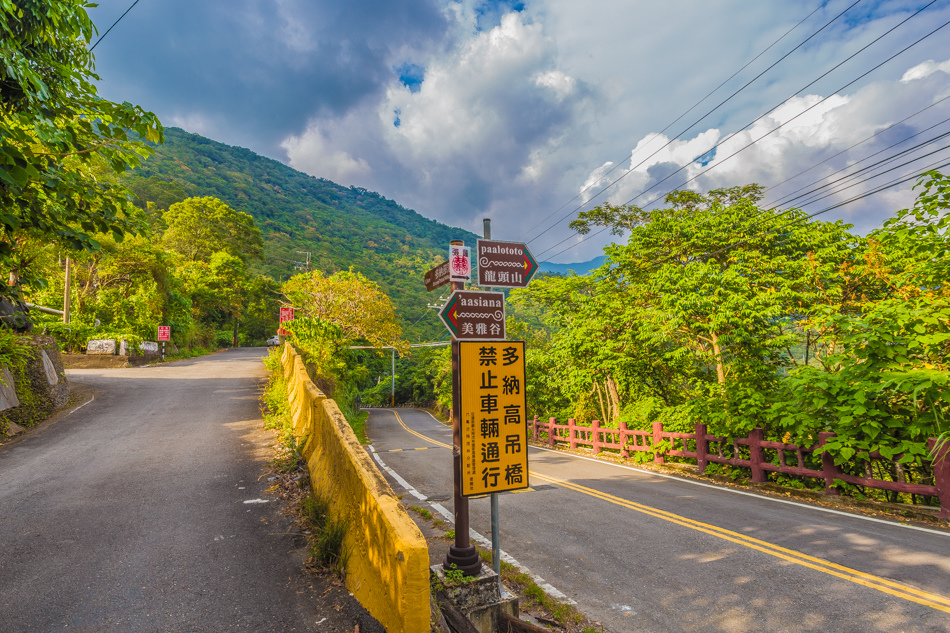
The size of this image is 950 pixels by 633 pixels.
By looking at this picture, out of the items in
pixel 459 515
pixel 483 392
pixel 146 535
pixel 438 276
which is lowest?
pixel 146 535

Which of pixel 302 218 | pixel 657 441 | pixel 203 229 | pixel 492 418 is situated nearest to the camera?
pixel 492 418

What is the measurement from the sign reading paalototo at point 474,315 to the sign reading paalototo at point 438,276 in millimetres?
372

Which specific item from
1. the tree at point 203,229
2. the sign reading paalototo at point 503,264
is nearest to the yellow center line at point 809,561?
the sign reading paalototo at point 503,264

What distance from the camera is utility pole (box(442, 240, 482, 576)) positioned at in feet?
13.3

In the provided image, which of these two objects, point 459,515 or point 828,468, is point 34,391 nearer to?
point 459,515

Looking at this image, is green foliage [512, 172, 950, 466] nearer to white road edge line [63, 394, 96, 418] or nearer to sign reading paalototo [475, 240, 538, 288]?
sign reading paalototo [475, 240, 538, 288]

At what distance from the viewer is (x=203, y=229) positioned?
4538 centimetres

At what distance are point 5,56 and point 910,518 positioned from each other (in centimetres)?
1199

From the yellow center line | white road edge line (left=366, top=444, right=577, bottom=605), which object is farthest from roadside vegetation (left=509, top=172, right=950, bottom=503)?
white road edge line (left=366, top=444, right=577, bottom=605)

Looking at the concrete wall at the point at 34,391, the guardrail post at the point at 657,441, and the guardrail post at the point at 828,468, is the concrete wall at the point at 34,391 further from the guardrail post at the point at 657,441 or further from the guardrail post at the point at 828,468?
the guardrail post at the point at 828,468

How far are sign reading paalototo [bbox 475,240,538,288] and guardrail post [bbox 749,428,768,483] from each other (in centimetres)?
777

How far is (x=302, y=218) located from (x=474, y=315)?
124 m

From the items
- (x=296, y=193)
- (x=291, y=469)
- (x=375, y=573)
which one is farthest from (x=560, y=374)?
(x=296, y=193)

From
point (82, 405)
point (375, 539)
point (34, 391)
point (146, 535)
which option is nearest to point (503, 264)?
point (375, 539)
